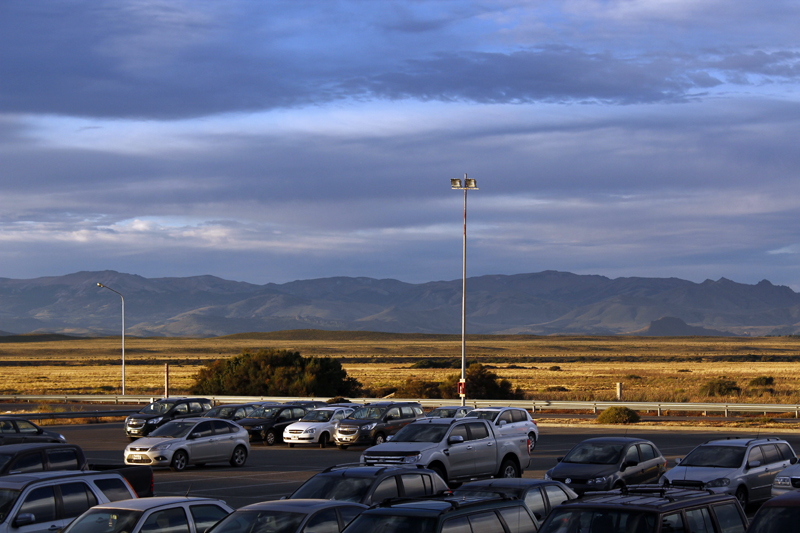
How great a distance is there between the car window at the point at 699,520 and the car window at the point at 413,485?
5.20 meters

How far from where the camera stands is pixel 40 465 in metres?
15.4

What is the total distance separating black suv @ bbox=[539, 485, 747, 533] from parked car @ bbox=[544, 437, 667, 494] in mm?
7743

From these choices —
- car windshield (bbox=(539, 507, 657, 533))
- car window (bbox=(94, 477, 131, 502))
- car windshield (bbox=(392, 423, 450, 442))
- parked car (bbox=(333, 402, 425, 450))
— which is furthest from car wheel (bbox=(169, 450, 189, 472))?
car windshield (bbox=(539, 507, 657, 533))

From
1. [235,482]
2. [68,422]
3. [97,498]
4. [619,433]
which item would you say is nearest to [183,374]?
[68,422]

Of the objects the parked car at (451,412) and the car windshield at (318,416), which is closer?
the parked car at (451,412)

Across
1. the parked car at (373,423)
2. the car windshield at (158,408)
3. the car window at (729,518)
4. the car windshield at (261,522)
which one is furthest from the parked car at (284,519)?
the car windshield at (158,408)

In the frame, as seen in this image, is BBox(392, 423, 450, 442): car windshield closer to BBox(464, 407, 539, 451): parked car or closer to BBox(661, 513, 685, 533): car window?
BBox(464, 407, 539, 451): parked car

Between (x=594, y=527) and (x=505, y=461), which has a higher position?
(x=594, y=527)

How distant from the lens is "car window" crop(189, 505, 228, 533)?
1074 centimetres

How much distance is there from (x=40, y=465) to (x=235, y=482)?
6.82m

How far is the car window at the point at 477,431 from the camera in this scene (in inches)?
788

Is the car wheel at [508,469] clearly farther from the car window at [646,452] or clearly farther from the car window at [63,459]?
the car window at [63,459]

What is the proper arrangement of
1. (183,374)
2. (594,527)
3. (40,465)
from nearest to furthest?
(594,527) → (40,465) → (183,374)

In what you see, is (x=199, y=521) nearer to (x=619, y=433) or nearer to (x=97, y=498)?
(x=97, y=498)
